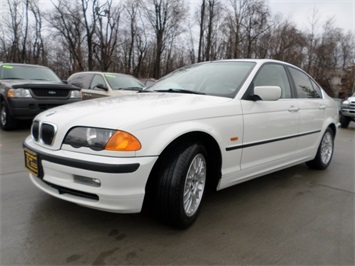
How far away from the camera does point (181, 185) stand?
2311 millimetres

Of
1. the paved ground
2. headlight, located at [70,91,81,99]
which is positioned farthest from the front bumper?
headlight, located at [70,91,81,99]

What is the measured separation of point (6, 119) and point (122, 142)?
5.55 m

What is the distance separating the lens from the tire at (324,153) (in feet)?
14.8

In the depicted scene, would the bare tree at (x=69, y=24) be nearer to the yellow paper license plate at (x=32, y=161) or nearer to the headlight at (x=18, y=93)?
the headlight at (x=18, y=93)

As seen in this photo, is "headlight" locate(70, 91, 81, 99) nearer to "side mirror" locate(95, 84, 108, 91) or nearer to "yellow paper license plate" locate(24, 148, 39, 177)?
"side mirror" locate(95, 84, 108, 91)

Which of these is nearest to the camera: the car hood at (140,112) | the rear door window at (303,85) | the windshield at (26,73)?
the car hood at (140,112)

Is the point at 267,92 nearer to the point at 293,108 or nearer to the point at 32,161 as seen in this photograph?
the point at 293,108

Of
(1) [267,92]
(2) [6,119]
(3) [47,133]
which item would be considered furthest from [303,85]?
(2) [6,119]

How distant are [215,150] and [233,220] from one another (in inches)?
26.9

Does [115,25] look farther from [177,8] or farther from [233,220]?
[233,220]

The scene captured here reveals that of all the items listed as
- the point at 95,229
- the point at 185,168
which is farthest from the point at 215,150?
the point at 95,229

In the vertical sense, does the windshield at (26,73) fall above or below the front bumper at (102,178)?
above

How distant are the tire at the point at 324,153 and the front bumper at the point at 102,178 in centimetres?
329

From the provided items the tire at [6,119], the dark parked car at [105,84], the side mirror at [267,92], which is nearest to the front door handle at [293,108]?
the side mirror at [267,92]
